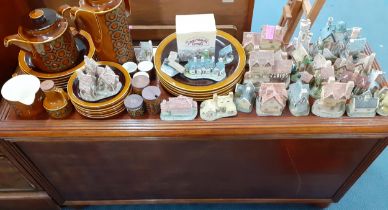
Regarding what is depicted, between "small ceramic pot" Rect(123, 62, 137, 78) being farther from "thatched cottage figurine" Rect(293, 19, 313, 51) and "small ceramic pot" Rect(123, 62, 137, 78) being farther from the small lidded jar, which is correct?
"thatched cottage figurine" Rect(293, 19, 313, 51)

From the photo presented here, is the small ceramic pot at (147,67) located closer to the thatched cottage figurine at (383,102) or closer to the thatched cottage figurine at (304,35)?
the thatched cottage figurine at (304,35)

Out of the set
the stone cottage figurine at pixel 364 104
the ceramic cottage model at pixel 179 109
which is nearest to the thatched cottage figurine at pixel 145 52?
the ceramic cottage model at pixel 179 109

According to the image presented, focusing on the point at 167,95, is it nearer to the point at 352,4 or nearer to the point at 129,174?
the point at 129,174

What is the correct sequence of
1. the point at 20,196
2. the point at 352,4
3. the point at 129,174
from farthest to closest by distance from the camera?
the point at 352,4, the point at 20,196, the point at 129,174

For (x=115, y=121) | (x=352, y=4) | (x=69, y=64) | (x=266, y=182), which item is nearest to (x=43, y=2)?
(x=69, y=64)

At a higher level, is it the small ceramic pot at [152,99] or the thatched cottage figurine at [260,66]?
the thatched cottage figurine at [260,66]

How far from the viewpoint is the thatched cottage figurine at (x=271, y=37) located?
122cm

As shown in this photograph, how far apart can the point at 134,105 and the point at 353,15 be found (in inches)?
80.7

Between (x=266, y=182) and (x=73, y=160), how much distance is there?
0.80m

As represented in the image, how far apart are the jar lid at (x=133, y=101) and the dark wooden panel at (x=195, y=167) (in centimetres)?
14

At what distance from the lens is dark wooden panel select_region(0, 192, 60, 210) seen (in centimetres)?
156

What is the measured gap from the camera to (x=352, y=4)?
8.46 ft

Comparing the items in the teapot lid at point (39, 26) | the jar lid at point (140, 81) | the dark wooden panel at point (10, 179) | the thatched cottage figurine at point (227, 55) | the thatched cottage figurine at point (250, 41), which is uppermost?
the teapot lid at point (39, 26)

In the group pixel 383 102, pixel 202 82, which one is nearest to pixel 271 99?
pixel 202 82
